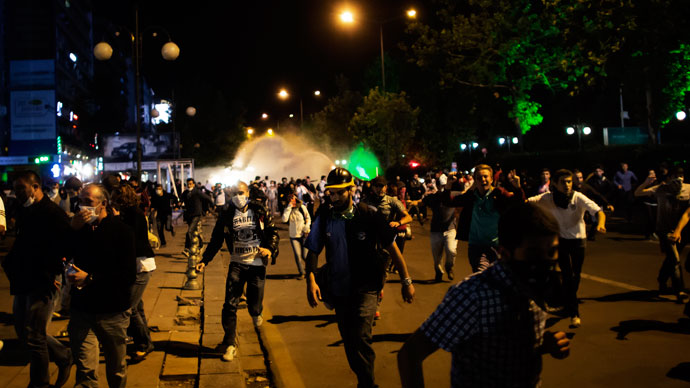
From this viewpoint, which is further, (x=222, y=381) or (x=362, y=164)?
(x=362, y=164)

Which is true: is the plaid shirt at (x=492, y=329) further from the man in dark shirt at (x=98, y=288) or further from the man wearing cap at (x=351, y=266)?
the man in dark shirt at (x=98, y=288)

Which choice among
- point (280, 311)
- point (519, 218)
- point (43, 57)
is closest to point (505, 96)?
point (280, 311)

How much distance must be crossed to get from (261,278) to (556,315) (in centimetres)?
354

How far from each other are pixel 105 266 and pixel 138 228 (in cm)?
176

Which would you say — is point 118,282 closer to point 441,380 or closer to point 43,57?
point 441,380

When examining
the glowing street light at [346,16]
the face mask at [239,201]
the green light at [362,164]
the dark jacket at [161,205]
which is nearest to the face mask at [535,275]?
the face mask at [239,201]

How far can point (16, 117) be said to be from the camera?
61750 millimetres

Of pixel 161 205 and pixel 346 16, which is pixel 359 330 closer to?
pixel 161 205

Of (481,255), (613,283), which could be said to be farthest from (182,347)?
(613,283)

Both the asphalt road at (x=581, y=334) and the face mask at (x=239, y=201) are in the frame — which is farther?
the face mask at (x=239, y=201)

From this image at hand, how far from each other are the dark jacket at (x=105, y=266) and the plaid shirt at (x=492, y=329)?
280 cm

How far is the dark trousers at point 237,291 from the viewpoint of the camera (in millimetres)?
6449

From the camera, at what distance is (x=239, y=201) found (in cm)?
701

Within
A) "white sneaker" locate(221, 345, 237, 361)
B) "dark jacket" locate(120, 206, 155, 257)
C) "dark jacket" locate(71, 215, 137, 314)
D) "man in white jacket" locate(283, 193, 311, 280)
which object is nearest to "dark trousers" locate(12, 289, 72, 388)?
"dark jacket" locate(71, 215, 137, 314)
